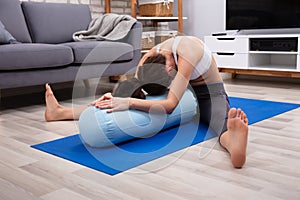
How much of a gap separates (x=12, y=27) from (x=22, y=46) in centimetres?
59

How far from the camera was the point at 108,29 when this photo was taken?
11.2ft

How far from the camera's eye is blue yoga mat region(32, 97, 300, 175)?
1.59 metres

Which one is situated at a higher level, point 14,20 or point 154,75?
point 14,20

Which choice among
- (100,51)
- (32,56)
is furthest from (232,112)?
(100,51)

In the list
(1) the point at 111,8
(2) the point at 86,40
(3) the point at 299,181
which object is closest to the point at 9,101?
(2) the point at 86,40

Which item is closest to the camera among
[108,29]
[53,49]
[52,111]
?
[52,111]

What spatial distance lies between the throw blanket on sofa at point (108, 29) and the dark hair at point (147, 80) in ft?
4.55

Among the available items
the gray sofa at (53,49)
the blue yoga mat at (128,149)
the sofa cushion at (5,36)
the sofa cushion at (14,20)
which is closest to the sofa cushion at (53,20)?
the gray sofa at (53,49)

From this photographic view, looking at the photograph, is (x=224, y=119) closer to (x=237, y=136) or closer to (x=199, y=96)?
(x=199, y=96)

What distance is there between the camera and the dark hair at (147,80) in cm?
186

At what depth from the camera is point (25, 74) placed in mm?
2654

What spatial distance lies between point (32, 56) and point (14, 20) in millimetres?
709

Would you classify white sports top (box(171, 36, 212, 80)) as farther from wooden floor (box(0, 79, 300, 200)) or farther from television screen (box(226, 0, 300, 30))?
television screen (box(226, 0, 300, 30))

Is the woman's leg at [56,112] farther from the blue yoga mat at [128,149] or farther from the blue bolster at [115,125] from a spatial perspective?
the blue bolster at [115,125]
